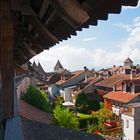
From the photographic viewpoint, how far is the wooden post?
159 inches

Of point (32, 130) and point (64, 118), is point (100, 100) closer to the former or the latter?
point (64, 118)

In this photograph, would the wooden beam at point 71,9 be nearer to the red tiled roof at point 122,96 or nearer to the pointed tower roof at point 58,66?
the red tiled roof at point 122,96

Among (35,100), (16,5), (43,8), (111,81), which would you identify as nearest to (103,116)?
(35,100)

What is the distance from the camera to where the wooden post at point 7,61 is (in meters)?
4.04

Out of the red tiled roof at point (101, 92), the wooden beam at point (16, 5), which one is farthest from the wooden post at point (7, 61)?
the red tiled roof at point (101, 92)

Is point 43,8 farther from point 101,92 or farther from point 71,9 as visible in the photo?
Result: point 101,92

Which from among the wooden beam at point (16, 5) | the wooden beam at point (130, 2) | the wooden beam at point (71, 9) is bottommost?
the wooden beam at point (71, 9)

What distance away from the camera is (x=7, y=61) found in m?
4.21

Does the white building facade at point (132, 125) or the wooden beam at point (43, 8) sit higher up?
the wooden beam at point (43, 8)

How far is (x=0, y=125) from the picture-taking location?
407 centimetres

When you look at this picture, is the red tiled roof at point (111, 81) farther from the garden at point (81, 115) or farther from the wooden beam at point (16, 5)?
the wooden beam at point (16, 5)

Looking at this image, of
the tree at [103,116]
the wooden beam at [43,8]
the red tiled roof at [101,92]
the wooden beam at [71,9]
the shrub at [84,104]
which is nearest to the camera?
the wooden beam at [71,9]

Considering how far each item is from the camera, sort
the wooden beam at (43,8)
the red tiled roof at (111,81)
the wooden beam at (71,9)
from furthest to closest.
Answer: the red tiled roof at (111,81) < the wooden beam at (43,8) < the wooden beam at (71,9)

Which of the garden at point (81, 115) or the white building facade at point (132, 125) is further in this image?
the white building facade at point (132, 125)
